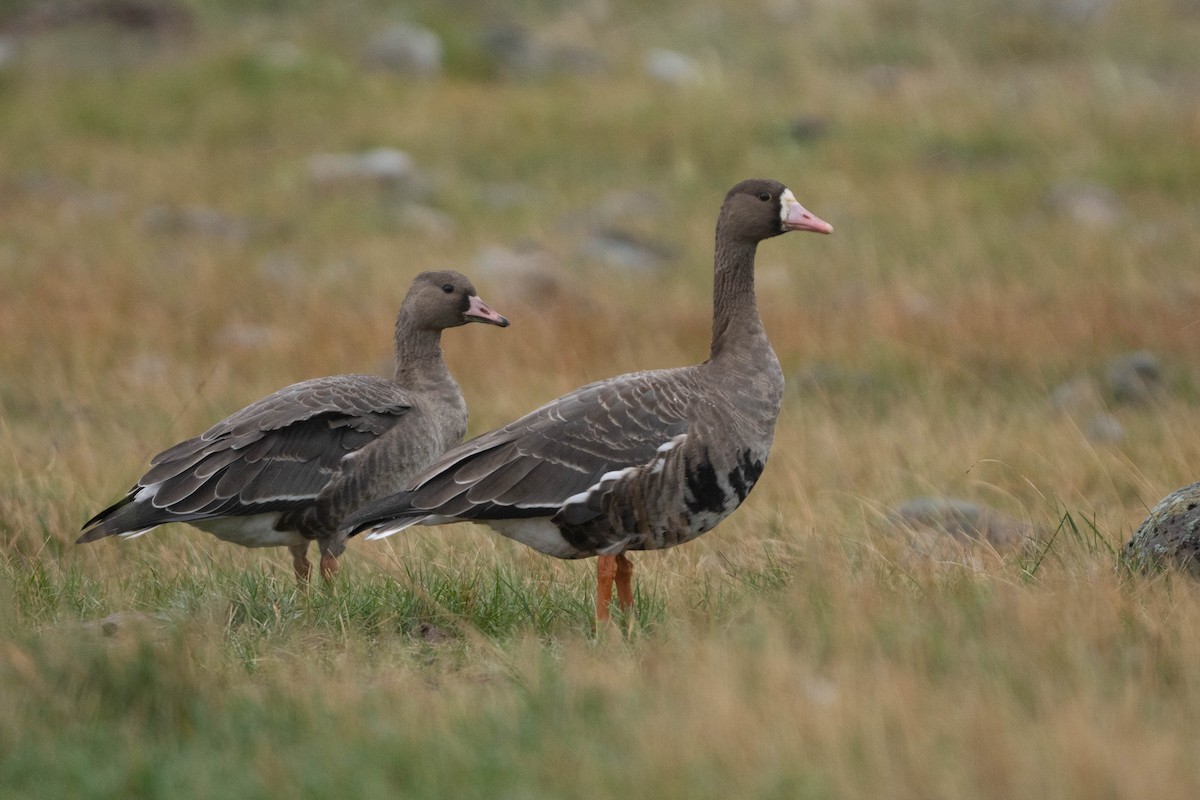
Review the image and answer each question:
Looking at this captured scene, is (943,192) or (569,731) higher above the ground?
(943,192)

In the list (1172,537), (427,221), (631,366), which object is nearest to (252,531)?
(1172,537)

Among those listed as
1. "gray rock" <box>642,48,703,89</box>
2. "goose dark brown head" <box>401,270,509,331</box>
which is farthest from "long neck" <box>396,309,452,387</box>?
"gray rock" <box>642,48,703,89</box>

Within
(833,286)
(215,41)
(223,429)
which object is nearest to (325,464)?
(223,429)

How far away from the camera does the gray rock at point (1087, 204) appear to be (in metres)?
16.1

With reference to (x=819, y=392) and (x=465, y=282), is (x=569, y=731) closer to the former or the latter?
(x=465, y=282)

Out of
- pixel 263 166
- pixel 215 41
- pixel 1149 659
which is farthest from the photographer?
pixel 215 41

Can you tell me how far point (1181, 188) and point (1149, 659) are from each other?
13.7 meters

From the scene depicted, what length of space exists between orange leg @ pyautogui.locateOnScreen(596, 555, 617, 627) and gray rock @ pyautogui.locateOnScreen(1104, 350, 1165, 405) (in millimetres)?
5492

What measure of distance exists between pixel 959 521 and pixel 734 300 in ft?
5.20

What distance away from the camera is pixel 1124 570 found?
5953 mm

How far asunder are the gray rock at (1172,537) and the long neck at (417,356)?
348cm

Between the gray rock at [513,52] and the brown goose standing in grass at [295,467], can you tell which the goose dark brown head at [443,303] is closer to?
the brown goose standing in grass at [295,467]

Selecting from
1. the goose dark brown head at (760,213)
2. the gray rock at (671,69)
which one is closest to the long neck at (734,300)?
the goose dark brown head at (760,213)

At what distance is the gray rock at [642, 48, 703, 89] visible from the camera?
73.9ft
